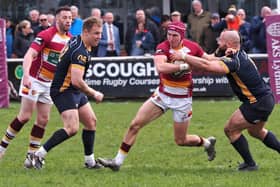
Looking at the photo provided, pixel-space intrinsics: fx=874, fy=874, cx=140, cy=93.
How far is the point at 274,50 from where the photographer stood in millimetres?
19312

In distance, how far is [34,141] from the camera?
1138 cm

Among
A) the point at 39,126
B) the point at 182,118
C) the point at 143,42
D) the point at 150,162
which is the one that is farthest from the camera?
the point at 143,42

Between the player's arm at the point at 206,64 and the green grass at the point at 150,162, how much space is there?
1242 mm

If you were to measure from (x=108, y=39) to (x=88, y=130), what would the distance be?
10831mm

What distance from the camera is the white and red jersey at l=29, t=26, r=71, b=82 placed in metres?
11.1

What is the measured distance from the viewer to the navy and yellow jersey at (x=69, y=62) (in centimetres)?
1033

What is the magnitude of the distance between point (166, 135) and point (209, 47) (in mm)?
7325

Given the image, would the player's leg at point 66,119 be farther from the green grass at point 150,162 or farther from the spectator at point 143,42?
the spectator at point 143,42

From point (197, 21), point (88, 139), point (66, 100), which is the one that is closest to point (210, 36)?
point (197, 21)

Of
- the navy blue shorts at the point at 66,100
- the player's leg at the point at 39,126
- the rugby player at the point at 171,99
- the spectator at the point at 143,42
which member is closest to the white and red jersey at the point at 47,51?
the player's leg at the point at 39,126

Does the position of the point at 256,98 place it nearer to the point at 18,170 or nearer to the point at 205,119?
the point at 18,170

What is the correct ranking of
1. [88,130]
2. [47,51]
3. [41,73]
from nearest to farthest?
[88,130]
[47,51]
[41,73]

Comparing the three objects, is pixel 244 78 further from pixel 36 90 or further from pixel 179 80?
pixel 36 90

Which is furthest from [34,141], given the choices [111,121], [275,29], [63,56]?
[275,29]
